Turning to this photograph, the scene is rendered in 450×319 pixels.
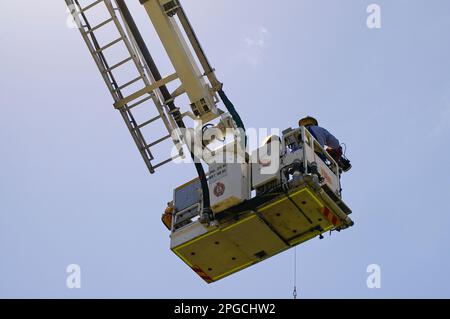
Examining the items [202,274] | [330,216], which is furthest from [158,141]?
[330,216]

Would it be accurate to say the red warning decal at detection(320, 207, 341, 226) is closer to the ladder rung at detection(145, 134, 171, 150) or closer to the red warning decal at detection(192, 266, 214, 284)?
the red warning decal at detection(192, 266, 214, 284)

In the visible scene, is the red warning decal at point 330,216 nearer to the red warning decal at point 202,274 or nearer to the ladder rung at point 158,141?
the red warning decal at point 202,274

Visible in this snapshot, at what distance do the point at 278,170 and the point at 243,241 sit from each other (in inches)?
44.9

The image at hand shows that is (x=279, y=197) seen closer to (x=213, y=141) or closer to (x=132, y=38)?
(x=213, y=141)

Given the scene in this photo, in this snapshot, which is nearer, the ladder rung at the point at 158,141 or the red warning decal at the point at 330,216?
the red warning decal at the point at 330,216

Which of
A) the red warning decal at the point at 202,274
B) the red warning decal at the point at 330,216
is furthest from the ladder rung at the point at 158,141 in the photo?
the red warning decal at the point at 330,216

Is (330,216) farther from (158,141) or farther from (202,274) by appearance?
(158,141)

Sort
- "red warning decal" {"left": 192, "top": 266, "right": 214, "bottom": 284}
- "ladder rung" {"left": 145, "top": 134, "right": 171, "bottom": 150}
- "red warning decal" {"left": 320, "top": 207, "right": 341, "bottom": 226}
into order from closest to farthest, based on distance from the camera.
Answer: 1. "red warning decal" {"left": 320, "top": 207, "right": 341, "bottom": 226}
2. "red warning decal" {"left": 192, "top": 266, "right": 214, "bottom": 284}
3. "ladder rung" {"left": 145, "top": 134, "right": 171, "bottom": 150}

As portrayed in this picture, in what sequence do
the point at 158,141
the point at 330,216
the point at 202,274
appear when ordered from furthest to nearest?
the point at 158,141
the point at 202,274
the point at 330,216

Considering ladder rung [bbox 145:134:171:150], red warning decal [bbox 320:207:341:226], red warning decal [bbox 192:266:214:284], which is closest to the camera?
red warning decal [bbox 320:207:341:226]

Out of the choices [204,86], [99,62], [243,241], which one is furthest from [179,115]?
[243,241]

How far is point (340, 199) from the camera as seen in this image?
13.1 meters

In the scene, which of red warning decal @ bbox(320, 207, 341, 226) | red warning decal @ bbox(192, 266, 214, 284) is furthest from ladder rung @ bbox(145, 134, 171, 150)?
red warning decal @ bbox(320, 207, 341, 226)

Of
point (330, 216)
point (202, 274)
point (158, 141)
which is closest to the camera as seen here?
point (330, 216)
